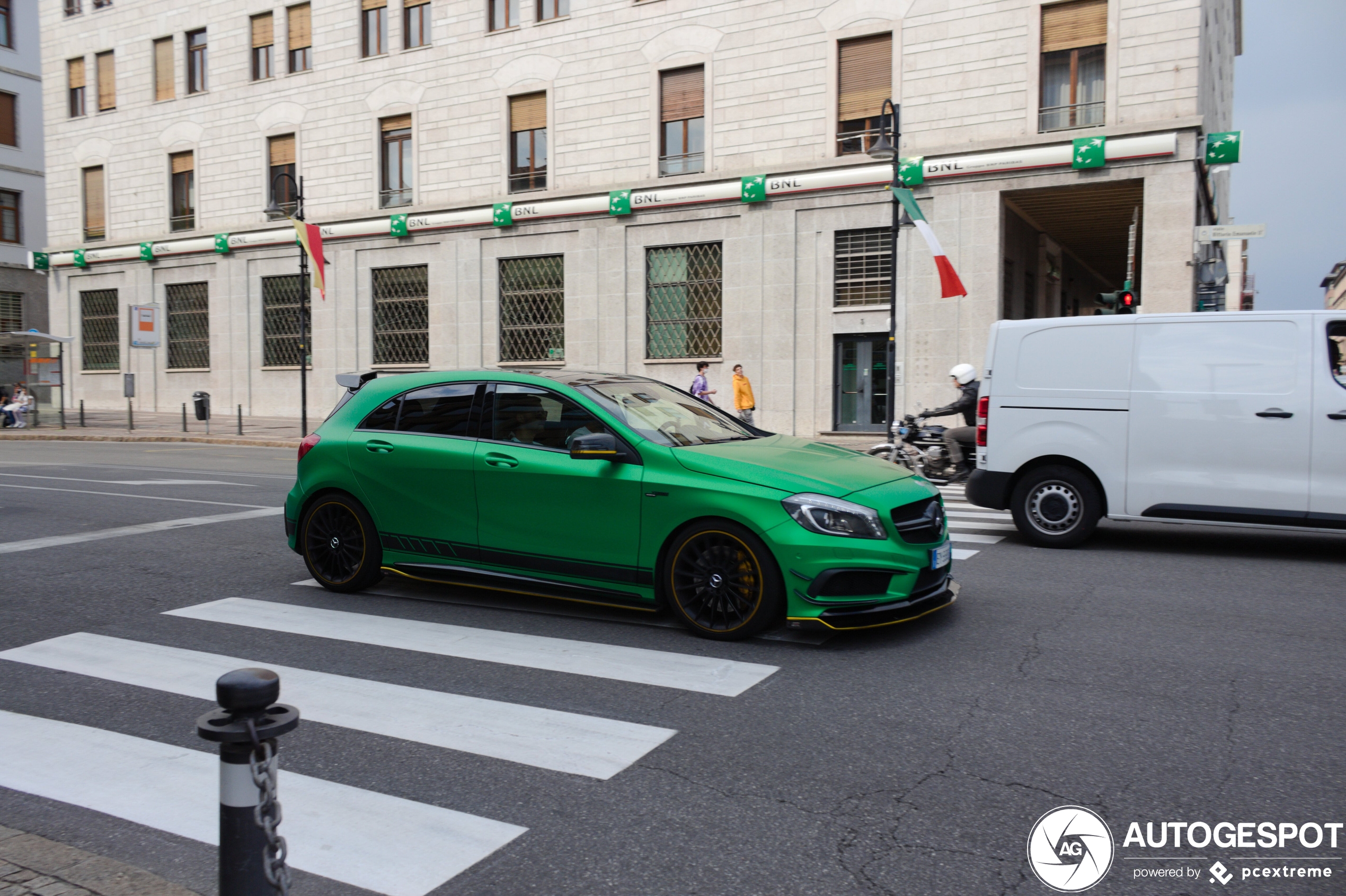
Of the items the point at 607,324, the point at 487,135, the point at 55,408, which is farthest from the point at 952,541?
the point at 55,408

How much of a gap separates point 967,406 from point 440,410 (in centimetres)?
875

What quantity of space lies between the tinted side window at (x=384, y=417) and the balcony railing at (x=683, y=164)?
64.1ft

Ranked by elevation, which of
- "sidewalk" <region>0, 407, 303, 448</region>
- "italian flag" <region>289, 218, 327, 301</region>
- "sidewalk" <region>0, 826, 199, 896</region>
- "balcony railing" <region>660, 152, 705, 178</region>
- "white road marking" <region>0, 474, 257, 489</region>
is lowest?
"sidewalk" <region>0, 826, 199, 896</region>

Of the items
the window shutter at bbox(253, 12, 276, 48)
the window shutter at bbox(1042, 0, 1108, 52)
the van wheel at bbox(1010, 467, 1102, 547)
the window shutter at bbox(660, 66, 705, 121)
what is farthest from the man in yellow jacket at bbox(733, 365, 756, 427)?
the window shutter at bbox(253, 12, 276, 48)

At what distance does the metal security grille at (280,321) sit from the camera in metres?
32.5

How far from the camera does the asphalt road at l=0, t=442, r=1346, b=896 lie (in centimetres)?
323

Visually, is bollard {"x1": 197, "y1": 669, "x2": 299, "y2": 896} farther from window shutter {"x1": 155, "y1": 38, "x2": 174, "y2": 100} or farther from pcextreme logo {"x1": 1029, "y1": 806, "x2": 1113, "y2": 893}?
window shutter {"x1": 155, "y1": 38, "x2": 174, "y2": 100}

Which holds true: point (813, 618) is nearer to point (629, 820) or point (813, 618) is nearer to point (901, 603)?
point (901, 603)

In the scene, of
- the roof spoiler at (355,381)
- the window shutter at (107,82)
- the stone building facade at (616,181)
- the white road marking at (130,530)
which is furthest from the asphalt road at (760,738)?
the window shutter at (107,82)

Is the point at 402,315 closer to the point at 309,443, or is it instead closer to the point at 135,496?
the point at 135,496

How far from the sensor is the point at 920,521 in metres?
5.91

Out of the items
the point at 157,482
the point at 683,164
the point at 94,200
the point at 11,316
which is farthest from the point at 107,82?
the point at 157,482

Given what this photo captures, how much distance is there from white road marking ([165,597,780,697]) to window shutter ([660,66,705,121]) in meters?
21.0

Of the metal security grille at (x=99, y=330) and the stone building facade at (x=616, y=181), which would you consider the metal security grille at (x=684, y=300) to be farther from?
the metal security grille at (x=99, y=330)
